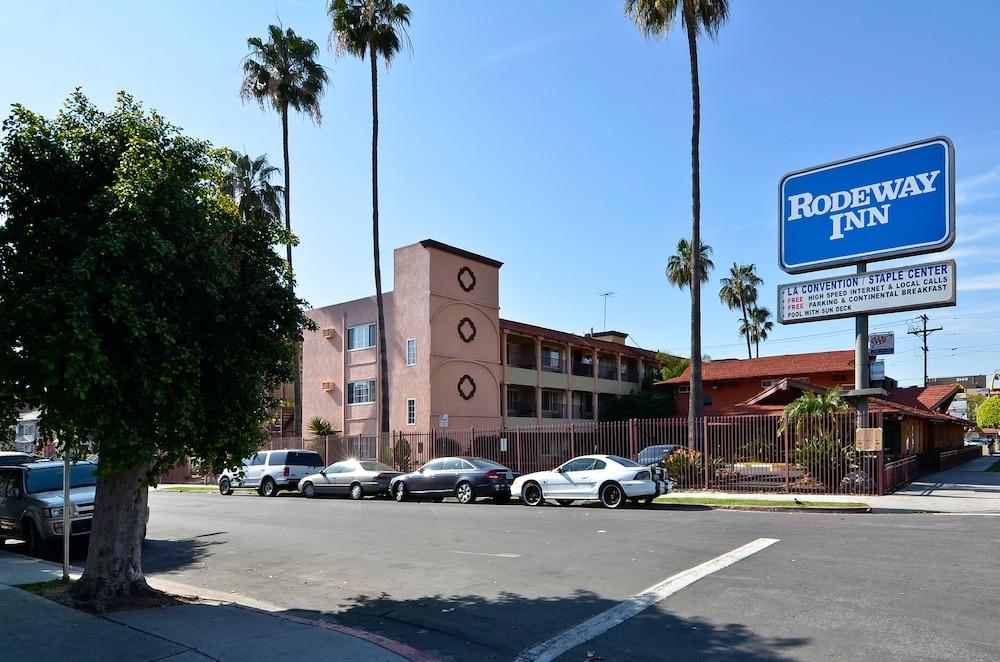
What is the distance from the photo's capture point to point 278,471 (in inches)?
1143

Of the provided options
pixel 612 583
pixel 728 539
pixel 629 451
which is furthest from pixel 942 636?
pixel 629 451

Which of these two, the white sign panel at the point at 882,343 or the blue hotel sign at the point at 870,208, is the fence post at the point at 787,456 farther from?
the white sign panel at the point at 882,343

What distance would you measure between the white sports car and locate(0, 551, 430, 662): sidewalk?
12.4 meters

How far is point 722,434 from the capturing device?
24.2 metres

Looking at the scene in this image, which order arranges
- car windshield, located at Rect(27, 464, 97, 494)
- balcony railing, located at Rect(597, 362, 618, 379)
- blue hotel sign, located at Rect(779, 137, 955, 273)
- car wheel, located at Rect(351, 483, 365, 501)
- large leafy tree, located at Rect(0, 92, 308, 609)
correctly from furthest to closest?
balcony railing, located at Rect(597, 362, 618, 379) < car wheel, located at Rect(351, 483, 365, 501) < blue hotel sign, located at Rect(779, 137, 955, 273) < car windshield, located at Rect(27, 464, 97, 494) < large leafy tree, located at Rect(0, 92, 308, 609)

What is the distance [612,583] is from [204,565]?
22.8 ft

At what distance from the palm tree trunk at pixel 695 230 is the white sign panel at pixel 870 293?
4.14m

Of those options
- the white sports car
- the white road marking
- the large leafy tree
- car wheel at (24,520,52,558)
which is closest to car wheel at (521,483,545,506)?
the white sports car

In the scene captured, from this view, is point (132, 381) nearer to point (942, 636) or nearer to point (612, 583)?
point (612, 583)

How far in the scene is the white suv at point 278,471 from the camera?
2895cm

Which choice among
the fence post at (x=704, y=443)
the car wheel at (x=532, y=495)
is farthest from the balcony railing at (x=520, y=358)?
the car wheel at (x=532, y=495)

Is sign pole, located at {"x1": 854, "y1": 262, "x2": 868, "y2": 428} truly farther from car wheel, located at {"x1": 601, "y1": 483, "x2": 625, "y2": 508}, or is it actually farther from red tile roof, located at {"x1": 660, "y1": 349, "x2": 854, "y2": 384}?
red tile roof, located at {"x1": 660, "y1": 349, "x2": 854, "y2": 384}

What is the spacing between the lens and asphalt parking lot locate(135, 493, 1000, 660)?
7067 millimetres

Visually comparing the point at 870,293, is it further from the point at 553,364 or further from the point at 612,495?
the point at 553,364
